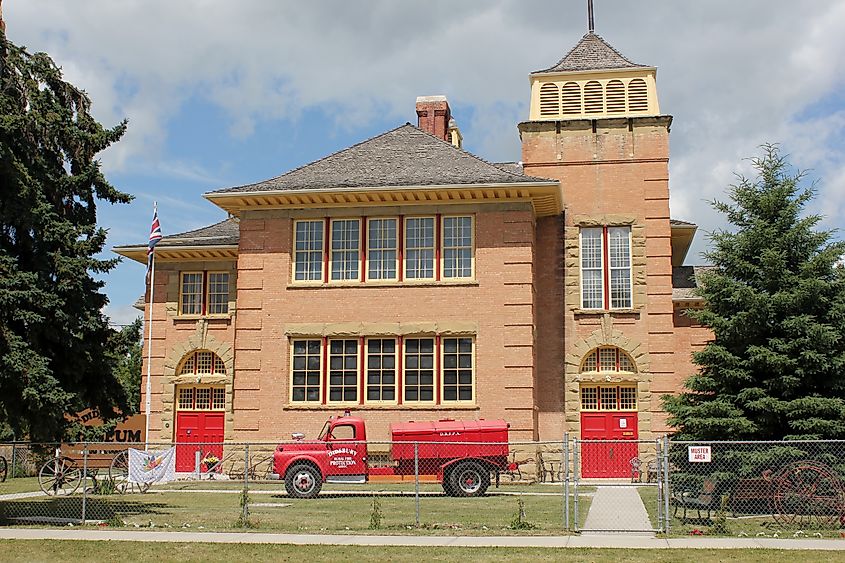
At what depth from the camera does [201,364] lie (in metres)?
33.8

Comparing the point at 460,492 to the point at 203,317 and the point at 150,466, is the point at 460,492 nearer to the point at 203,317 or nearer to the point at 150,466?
the point at 150,466

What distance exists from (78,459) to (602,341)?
1834 centimetres

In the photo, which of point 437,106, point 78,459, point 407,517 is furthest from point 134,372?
point 407,517

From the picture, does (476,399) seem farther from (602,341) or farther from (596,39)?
(596,39)

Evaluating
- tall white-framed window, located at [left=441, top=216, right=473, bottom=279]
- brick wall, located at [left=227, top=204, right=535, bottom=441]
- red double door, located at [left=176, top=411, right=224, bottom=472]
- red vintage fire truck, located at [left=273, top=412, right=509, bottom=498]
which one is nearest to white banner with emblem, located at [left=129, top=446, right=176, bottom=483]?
brick wall, located at [left=227, top=204, right=535, bottom=441]

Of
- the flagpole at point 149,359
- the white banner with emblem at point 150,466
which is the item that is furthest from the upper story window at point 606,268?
the flagpole at point 149,359

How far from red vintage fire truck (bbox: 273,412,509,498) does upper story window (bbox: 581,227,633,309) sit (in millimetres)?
7583

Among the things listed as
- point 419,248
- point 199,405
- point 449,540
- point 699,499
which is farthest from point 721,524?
point 199,405

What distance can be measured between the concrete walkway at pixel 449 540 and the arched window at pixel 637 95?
1890cm

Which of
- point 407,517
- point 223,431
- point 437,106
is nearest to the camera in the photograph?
point 407,517

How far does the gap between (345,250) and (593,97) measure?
1004cm

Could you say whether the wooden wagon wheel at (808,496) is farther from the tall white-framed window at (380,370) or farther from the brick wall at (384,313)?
the tall white-framed window at (380,370)

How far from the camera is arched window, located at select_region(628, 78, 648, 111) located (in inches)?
1243

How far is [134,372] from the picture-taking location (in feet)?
178
